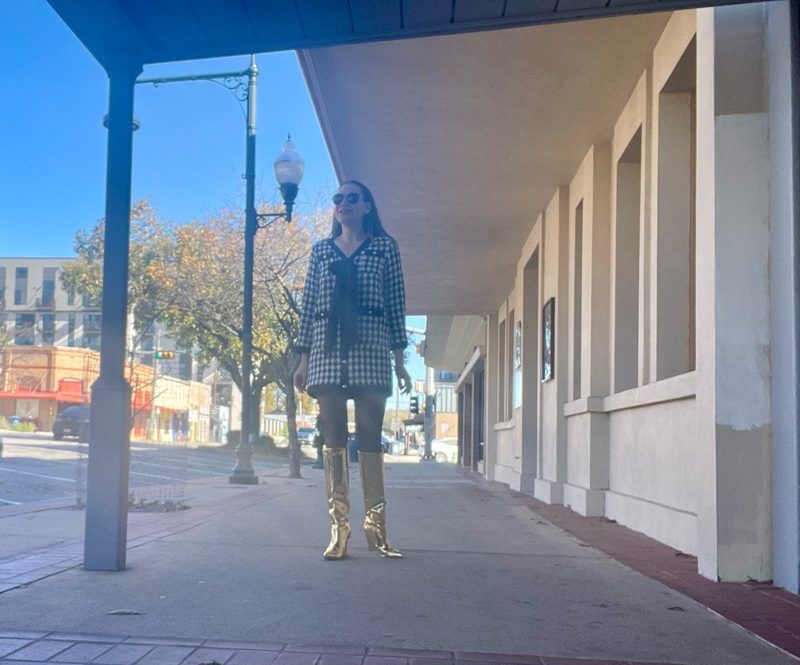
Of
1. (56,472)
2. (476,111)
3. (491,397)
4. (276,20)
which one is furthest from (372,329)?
(491,397)

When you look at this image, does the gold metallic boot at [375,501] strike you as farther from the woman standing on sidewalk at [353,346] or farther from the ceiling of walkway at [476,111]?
the ceiling of walkway at [476,111]

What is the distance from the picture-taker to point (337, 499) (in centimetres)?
453

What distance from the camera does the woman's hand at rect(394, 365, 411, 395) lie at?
4.78 m

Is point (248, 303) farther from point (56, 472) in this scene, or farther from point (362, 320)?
point (362, 320)

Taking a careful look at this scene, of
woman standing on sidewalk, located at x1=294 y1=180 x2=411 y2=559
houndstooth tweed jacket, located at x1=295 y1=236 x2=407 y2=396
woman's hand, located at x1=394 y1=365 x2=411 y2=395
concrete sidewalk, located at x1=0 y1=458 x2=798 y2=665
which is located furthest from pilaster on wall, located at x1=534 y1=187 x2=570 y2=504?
houndstooth tweed jacket, located at x1=295 y1=236 x2=407 y2=396

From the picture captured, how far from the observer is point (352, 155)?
30.2ft

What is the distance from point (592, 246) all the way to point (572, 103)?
1.38 m

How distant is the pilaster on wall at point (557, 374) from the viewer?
9320mm

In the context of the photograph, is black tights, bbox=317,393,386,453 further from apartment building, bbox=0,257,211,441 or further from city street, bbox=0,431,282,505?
apartment building, bbox=0,257,211,441

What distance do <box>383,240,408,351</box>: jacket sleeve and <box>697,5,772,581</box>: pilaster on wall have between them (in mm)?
1598

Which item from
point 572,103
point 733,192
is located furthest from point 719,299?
point 572,103

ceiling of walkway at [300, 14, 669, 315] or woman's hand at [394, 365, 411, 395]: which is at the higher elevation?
ceiling of walkway at [300, 14, 669, 315]

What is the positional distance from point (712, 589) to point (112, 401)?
2954 mm

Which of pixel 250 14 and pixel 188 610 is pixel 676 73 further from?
pixel 188 610
